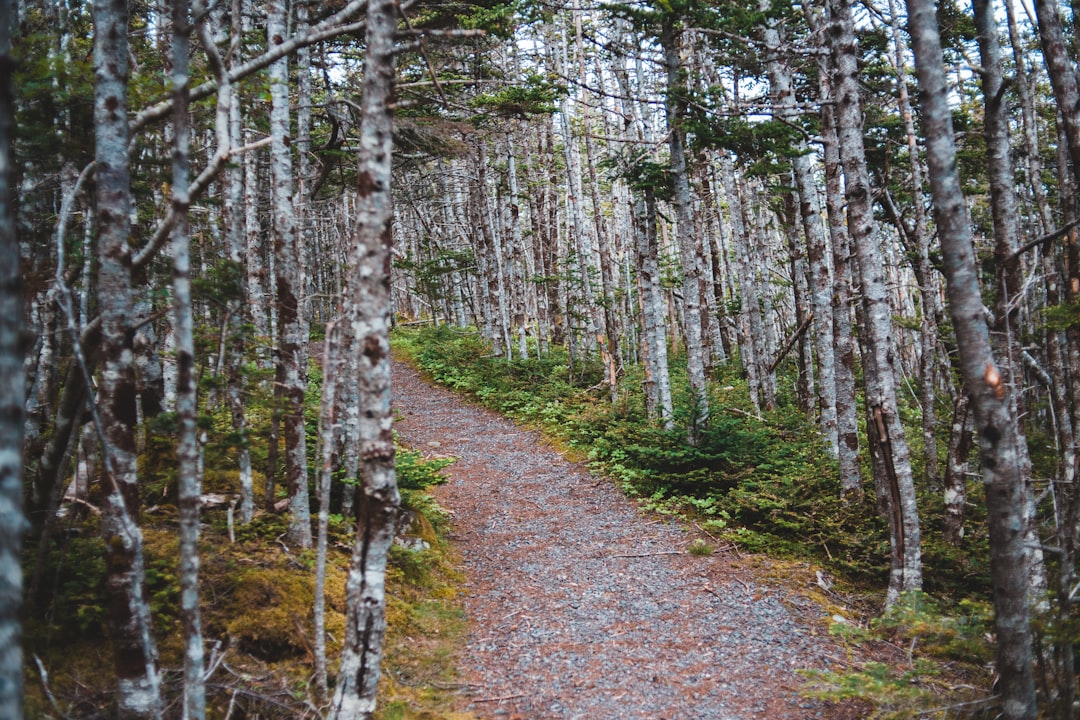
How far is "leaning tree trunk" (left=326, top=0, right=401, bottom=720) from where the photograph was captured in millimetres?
3576

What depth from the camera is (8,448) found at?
1.64 meters

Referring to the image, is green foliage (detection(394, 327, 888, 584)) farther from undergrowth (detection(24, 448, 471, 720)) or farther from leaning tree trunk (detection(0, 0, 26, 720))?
leaning tree trunk (detection(0, 0, 26, 720))

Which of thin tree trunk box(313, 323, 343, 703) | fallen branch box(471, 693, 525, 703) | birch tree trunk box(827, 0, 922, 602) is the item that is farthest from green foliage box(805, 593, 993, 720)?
thin tree trunk box(313, 323, 343, 703)

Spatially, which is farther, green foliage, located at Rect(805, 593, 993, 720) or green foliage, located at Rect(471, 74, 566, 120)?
green foliage, located at Rect(471, 74, 566, 120)

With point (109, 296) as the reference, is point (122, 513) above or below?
below

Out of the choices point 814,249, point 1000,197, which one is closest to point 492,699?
point 1000,197

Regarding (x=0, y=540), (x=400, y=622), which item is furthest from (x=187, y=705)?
(x=400, y=622)

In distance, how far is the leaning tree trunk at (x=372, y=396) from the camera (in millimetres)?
3576

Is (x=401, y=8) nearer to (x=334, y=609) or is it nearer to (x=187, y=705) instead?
(x=187, y=705)

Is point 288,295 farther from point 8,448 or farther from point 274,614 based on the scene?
point 8,448

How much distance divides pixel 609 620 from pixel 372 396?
4.07m

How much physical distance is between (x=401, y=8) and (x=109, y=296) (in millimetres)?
2556

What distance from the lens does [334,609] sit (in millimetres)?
5461

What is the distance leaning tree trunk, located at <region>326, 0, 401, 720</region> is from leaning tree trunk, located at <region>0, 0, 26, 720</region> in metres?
1.93
